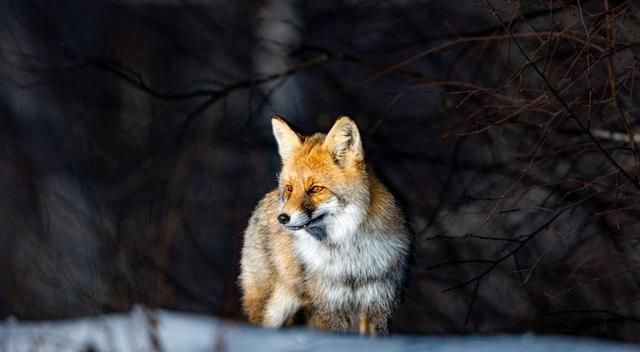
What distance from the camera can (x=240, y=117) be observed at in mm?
10344

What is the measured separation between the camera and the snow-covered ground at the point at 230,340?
3.38 m

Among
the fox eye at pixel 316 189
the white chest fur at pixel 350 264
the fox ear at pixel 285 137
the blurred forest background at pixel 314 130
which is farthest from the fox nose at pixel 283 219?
the blurred forest background at pixel 314 130

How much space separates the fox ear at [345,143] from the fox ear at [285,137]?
0.22 metres

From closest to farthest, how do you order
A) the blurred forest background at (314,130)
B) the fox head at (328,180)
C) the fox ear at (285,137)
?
the fox head at (328,180)
the fox ear at (285,137)
the blurred forest background at (314,130)

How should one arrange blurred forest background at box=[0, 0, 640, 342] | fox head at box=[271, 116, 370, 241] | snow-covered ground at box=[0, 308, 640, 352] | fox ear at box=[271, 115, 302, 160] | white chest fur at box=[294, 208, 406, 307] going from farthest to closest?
blurred forest background at box=[0, 0, 640, 342], fox ear at box=[271, 115, 302, 160], white chest fur at box=[294, 208, 406, 307], fox head at box=[271, 116, 370, 241], snow-covered ground at box=[0, 308, 640, 352]

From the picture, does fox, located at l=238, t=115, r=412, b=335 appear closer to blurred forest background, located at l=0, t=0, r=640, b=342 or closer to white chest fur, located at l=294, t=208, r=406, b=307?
white chest fur, located at l=294, t=208, r=406, b=307

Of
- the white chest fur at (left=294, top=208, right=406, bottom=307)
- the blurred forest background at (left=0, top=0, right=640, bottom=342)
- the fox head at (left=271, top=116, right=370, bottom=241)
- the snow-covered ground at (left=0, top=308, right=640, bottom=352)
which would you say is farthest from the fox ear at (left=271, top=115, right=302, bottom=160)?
the blurred forest background at (left=0, top=0, right=640, bottom=342)

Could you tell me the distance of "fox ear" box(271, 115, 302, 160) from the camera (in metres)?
5.05

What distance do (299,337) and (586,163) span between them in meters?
5.49

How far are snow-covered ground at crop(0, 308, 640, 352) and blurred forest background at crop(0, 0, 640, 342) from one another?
2.73 m

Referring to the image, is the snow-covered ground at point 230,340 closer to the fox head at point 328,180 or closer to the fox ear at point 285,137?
the fox head at point 328,180

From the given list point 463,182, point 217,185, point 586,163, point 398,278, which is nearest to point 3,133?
point 217,185

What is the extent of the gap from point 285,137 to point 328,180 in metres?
0.42

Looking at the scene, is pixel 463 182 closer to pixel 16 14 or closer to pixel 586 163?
pixel 586 163
